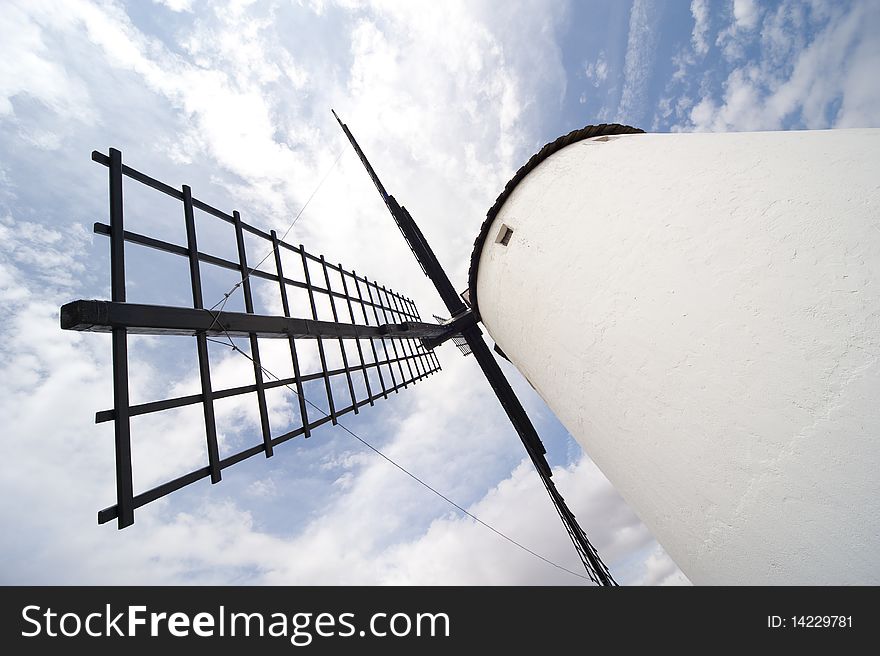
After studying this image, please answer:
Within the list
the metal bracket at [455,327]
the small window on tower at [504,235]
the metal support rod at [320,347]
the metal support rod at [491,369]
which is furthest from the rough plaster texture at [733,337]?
the metal bracket at [455,327]

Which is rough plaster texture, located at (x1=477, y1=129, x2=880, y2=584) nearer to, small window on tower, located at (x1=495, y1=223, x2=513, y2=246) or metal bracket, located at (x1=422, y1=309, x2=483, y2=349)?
small window on tower, located at (x1=495, y1=223, x2=513, y2=246)

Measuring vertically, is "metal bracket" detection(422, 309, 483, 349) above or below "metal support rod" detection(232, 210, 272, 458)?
above

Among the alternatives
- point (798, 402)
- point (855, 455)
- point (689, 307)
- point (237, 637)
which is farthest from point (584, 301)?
point (237, 637)

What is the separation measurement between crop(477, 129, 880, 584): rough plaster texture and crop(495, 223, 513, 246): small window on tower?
731mm

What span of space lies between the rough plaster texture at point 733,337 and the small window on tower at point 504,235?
2.40 ft

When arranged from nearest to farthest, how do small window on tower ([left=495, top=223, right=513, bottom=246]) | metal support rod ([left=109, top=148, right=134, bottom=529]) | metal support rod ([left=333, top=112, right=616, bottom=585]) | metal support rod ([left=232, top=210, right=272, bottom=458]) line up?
metal support rod ([left=109, top=148, right=134, bottom=529])
metal support rod ([left=232, top=210, right=272, bottom=458])
small window on tower ([left=495, top=223, right=513, bottom=246])
metal support rod ([left=333, top=112, right=616, bottom=585])

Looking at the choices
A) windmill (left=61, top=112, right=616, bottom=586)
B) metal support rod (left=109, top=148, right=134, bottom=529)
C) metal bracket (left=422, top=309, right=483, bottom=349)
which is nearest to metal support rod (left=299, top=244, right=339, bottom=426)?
windmill (left=61, top=112, right=616, bottom=586)

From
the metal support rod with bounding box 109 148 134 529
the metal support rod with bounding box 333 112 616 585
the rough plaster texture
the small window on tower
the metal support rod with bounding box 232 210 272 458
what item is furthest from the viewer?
the metal support rod with bounding box 333 112 616 585

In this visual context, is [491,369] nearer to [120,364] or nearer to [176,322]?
[176,322]

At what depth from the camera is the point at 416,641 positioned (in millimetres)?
2480

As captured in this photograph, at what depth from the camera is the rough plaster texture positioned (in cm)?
205

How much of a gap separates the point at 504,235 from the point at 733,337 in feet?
9.59

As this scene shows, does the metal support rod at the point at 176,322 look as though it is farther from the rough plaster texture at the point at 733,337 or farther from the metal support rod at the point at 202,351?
the rough plaster texture at the point at 733,337

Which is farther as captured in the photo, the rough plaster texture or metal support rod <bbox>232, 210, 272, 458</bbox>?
metal support rod <bbox>232, 210, 272, 458</bbox>
